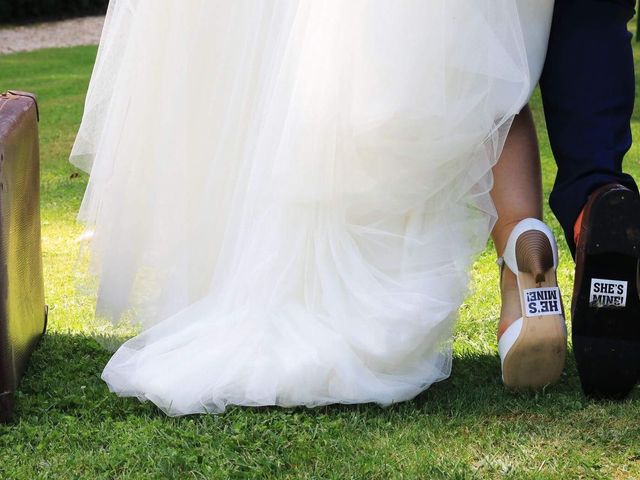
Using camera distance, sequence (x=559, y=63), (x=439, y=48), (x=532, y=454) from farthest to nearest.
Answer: (x=559, y=63) → (x=439, y=48) → (x=532, y=454)

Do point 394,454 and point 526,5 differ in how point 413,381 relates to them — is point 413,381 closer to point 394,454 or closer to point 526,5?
point 394,454

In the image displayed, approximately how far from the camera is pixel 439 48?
1.94 metres

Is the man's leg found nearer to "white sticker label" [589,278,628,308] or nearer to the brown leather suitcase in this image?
"white sticker label" [589,278,628,308]

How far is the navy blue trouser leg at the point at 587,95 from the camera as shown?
2010 millimetres

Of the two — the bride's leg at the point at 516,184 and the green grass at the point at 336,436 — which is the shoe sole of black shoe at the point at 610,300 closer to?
the green grass at the point at 336,436

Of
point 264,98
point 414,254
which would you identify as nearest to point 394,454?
point 414,254

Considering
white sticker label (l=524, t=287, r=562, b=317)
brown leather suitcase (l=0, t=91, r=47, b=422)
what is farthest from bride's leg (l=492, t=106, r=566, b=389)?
brown leather suitcase (l=0, t=91, r=47, b=422)

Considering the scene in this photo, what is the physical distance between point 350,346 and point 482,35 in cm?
64

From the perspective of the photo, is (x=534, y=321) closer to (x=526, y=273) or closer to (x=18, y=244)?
(x=526, y=273)

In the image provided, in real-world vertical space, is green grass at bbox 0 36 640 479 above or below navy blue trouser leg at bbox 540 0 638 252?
below

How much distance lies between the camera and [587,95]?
2.04m

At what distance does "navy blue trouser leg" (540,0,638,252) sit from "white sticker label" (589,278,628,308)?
0.17 m

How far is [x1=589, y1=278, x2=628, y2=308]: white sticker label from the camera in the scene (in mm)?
1896

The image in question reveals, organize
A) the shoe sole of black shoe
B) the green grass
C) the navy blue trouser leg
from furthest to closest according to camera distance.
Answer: the navy blue trouser leg
the shoe sole of black shoe
the green grass
